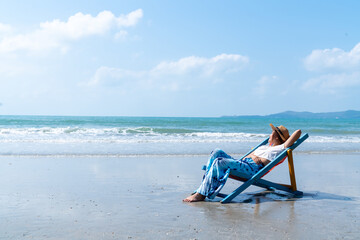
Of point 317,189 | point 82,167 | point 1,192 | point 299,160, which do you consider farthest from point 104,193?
point 299,160

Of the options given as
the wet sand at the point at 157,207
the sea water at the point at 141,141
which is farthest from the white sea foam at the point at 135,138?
the wet sand at the point at 157,207

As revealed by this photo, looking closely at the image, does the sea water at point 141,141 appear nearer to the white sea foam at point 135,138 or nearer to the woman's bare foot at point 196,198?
the white sea foam at point 135,138

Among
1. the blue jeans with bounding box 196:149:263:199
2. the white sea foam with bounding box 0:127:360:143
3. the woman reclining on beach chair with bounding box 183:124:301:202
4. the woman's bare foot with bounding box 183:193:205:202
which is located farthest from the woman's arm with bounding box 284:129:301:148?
the white sea foam with bounding box 0:127:360:143

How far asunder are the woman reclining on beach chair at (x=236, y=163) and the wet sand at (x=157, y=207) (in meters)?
0.21

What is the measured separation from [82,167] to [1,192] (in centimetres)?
309

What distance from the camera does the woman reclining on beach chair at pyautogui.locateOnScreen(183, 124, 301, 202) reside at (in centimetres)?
581

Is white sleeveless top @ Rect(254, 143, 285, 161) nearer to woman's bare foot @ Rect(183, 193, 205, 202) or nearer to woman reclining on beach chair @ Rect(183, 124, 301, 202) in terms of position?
woman reclining on beach chair @ Rect(183, 124, 301, 202)

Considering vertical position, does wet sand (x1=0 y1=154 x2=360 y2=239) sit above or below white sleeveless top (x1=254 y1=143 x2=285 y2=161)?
below

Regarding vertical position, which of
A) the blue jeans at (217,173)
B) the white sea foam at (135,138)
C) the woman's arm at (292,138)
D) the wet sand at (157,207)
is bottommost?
the wet sand at (157,207)

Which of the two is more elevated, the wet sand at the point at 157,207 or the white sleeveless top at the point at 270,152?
the white sleeveless top at the point at 270,152

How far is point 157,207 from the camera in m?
5.40

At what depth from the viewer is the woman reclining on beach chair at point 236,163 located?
19.1 ft

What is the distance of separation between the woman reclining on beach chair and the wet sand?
207mm

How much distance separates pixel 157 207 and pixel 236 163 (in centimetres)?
140
